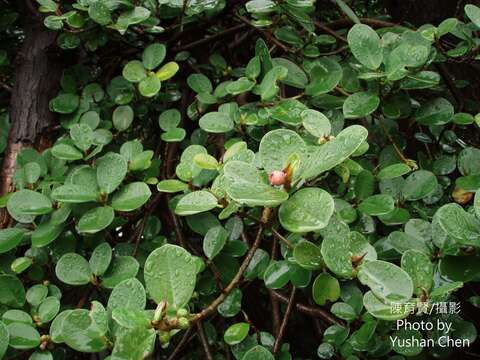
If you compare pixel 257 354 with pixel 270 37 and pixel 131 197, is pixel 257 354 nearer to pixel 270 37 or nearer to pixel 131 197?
pixel 131 197

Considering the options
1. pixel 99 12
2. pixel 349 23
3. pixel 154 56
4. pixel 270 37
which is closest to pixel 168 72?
pixel 154 56

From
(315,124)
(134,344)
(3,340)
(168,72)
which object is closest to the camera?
(134,344)

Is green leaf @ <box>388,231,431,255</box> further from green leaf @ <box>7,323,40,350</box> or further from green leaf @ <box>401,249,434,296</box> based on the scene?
green leaf @ <box>7,323,40,350</box>

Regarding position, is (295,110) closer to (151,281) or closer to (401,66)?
(401,66)

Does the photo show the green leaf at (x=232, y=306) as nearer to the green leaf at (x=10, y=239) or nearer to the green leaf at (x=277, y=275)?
the green leaf at (x=277, y=275)

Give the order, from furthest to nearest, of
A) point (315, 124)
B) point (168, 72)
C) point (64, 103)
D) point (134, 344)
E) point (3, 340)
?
point (64, 103) → point (168, 72) → point (315, 124) → point (3, 340) → point (134, 344)

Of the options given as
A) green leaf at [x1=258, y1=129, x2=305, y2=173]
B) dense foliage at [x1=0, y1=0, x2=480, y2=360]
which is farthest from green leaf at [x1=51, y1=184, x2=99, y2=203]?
green leaf at [x1=258, y1=129, x2=305, y2=173]

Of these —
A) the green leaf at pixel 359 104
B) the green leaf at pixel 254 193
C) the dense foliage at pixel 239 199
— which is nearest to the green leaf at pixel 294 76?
the dense foliage at pixel 239 199
